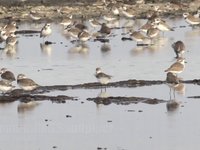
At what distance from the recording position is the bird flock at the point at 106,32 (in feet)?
85.3

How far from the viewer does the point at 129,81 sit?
27.0 metres

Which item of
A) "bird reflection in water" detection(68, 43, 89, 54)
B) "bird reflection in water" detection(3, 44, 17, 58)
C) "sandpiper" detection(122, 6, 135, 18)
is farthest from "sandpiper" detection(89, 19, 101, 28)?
"bird reflection in water" detection(3, 44, 17, 58)

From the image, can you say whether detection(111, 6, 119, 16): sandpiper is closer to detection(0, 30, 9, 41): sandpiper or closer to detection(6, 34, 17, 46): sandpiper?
detection(0, 30, 9, 41): sandpiper

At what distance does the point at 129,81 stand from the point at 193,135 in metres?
7.68

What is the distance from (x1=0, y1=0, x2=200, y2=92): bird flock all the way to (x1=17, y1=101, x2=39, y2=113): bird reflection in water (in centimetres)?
121

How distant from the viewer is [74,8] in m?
52.8

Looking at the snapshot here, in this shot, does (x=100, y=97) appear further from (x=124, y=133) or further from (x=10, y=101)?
(x=124, y=133)

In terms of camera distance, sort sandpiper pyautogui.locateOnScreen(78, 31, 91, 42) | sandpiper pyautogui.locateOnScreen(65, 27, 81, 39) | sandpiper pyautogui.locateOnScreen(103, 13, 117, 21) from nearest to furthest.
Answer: sandpiper pyautogui.locateOnScreen(78, 31, 91, 42) → sandpiper pyautogui.locateOnScreen(65, 27, 81, 39) → sandpiper pyautogui.locateOnScreen(103, 13, 117, 21)

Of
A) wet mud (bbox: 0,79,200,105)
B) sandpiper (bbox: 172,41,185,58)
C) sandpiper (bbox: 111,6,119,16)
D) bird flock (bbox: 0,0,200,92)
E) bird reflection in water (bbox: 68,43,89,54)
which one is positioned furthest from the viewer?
sandpiper (bbox: 111,6,119,16)

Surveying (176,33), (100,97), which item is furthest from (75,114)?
(176,33)

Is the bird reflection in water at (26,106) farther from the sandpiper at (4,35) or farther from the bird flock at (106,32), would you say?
the sandpiper at (4,35)

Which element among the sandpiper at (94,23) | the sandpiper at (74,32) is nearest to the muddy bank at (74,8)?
the sandpiper at (94,23)

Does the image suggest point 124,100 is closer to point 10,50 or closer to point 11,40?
point 10,50

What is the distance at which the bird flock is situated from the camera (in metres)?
26.0
